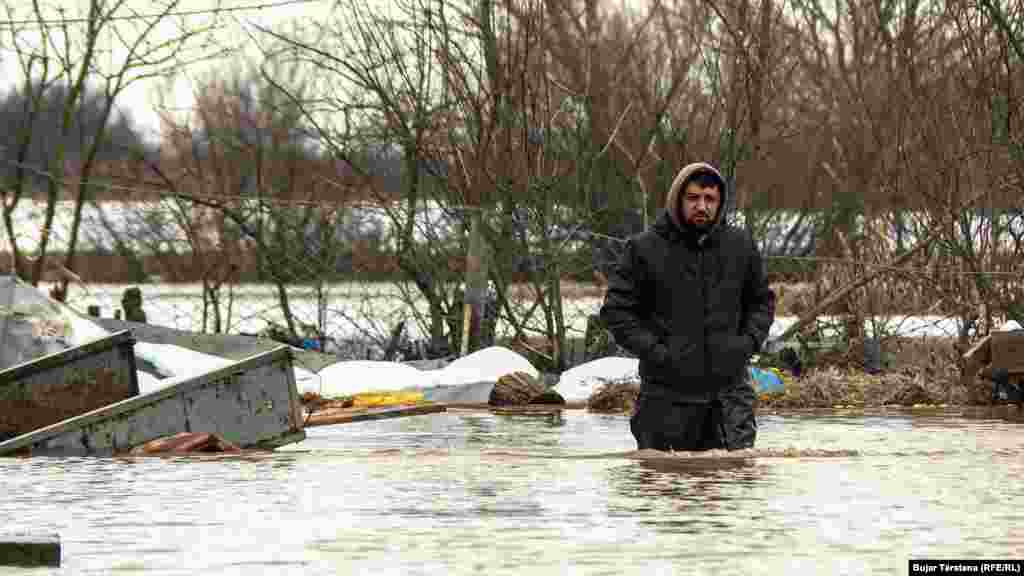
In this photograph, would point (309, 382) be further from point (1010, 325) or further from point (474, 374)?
point (1010, 325)

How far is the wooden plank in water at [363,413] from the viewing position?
701 inches

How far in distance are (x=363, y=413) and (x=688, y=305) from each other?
599 centimetres

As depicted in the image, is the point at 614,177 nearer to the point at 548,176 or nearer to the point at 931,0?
the point at 548,176

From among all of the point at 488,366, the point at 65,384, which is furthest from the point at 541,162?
the point at 65,384

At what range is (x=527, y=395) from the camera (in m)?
20.3

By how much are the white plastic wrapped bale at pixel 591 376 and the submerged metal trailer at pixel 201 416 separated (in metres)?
5.77

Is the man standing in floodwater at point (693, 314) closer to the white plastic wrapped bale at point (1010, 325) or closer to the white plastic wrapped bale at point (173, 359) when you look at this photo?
the white plastic wrapped bale at point (173, 359)

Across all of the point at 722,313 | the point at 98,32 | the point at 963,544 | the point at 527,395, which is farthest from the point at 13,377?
the point at 98,32

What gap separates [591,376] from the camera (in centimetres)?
2119

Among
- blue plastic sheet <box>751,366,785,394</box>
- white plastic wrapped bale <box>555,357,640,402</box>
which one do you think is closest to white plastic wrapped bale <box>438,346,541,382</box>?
white plastic wrapped bale <box>555,357,640,402</box>

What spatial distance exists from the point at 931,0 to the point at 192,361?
8.58m

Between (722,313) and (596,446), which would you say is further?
(596,446)

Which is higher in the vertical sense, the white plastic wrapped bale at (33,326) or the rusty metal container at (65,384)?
the white plastic wrapped bale at (33,326)

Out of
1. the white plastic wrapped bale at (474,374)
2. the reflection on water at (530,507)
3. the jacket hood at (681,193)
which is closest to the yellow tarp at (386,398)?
the white plastic wrapped bale at (474,374)
